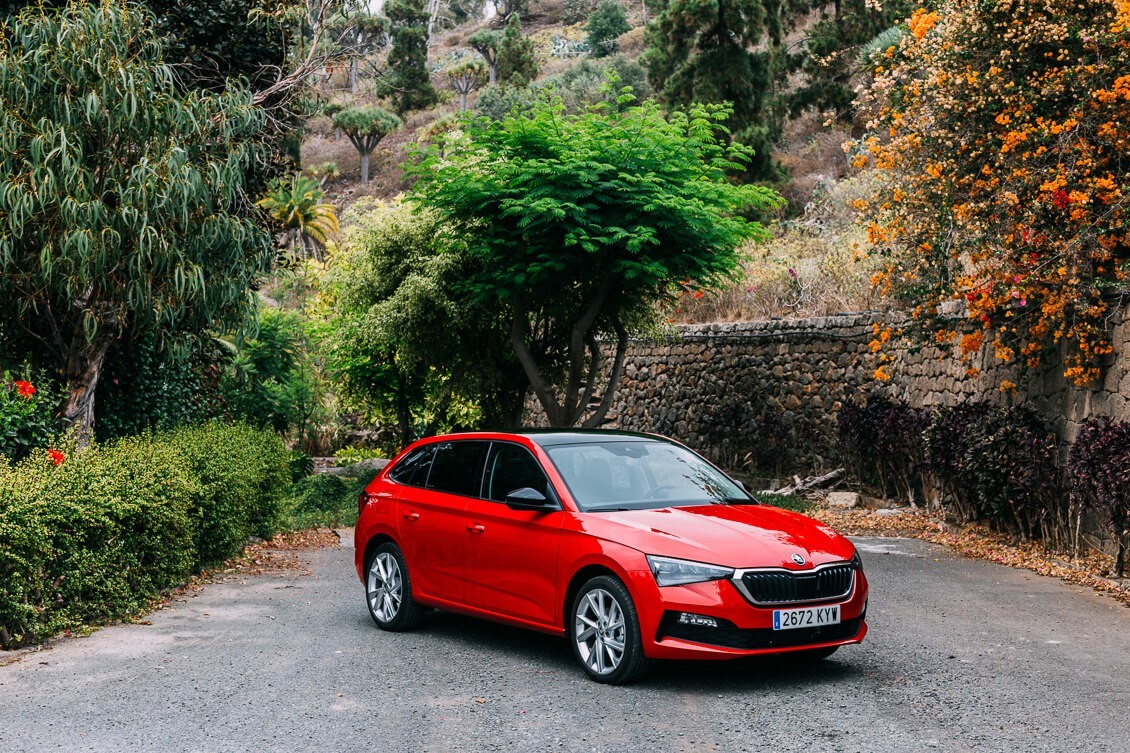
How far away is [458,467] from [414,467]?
66 cm

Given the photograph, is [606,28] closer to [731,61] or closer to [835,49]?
[835,49]

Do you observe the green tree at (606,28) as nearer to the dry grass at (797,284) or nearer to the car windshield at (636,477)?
the dry grass at (797,284)

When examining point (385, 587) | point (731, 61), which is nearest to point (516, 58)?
point (731, 61)

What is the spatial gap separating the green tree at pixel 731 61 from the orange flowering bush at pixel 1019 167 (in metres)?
19.4

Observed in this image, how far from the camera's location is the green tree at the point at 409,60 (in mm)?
64125

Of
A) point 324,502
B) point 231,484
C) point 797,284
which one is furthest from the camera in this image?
point 797,284

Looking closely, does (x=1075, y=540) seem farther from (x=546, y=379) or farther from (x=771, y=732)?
(x=546, y=379)

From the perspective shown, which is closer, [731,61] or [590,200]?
[590,200]

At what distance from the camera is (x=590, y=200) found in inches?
643

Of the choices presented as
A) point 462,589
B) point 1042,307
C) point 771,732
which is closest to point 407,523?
point 462,589

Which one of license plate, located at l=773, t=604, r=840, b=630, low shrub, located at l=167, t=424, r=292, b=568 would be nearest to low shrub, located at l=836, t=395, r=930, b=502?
low shrub, located at l=167, t=424, r=292, b=568

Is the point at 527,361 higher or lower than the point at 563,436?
higher

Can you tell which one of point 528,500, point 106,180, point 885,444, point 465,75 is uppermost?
point 465,75

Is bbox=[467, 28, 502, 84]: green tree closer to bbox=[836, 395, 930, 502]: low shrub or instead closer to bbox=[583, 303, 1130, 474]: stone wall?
bbox=[583, 303, 1130, 474]: stone wall
